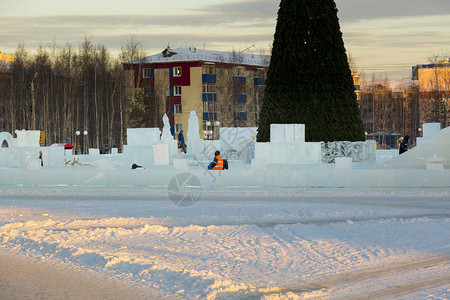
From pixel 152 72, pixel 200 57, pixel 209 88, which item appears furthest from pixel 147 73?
pixel 209 88

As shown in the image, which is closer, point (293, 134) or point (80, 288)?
point (80, 288)

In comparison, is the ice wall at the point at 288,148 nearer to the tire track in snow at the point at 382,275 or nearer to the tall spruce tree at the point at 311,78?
the tall spruce tree at the point at 311,78

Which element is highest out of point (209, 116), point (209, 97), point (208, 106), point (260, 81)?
point (260, 81)

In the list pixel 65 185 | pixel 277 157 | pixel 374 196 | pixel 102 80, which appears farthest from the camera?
pixel 102 80

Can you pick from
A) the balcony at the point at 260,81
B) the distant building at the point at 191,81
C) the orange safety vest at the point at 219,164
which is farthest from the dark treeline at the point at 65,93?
the orange safety vest at the point at 219,164

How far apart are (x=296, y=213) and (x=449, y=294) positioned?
767cm

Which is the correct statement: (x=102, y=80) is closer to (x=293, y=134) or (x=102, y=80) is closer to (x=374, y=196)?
(x=293, y=134)

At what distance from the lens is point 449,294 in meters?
7.70

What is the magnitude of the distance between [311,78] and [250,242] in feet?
62.1

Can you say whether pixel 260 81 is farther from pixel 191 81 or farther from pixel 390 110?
pixel 390 110

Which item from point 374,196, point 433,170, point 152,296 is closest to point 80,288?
point 152,296

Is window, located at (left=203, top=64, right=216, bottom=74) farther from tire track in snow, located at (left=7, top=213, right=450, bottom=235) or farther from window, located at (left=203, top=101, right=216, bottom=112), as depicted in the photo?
tire track in snow, located at (left=7, top=213, right=450, bottom=235)

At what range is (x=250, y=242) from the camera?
11359mm

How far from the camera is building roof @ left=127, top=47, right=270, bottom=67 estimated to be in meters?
81.8
